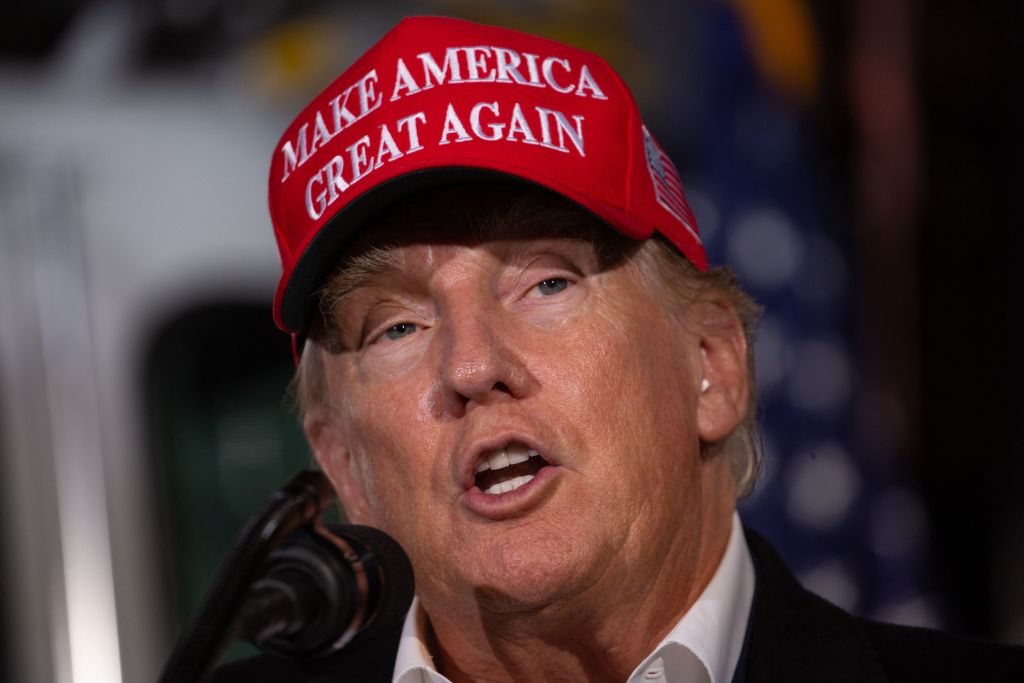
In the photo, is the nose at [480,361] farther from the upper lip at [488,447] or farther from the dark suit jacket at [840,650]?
the dark suit jacket at [840,650]

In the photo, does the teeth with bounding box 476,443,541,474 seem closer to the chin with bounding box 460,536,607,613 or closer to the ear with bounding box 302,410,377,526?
the chin with bounding box 460,536,607,613

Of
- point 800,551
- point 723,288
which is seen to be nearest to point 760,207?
point 800,551

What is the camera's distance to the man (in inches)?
60.7

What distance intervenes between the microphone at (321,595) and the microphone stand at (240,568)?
15 mm

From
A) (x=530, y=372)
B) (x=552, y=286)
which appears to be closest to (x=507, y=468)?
(x=530, y=372)

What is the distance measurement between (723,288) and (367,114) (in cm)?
62

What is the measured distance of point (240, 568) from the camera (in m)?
1.16

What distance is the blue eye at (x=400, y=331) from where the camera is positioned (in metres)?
1.69

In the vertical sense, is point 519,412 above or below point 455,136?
below

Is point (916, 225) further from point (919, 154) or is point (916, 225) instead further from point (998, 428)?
point (998, 428)

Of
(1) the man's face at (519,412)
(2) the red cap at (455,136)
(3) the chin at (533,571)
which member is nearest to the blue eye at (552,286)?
(1) the man's face at (519,412)

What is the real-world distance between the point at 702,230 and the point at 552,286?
297 centimetres

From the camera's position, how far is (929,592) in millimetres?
4711

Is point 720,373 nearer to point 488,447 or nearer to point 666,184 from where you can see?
point 666,184
